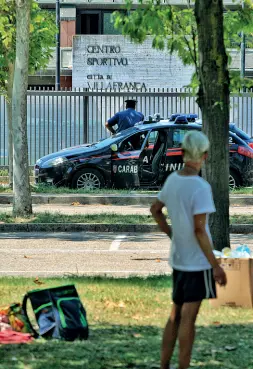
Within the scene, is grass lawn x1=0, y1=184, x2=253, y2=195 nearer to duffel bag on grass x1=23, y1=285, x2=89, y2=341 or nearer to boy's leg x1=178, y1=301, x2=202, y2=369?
duffel bag on grass x1=23, y1=285, x2=89, y2=341

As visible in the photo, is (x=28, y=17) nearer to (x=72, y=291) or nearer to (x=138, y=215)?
(x=138, y=215)

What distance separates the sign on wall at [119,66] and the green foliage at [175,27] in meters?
31.7

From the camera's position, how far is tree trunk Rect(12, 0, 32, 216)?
1919cm

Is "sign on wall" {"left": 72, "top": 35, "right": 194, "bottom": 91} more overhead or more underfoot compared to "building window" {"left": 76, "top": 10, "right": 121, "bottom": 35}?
more underfoot

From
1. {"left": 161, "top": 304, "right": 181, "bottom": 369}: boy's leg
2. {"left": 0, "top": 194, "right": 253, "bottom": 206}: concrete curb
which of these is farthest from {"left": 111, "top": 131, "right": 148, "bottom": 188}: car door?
{"left": 161, "top": 304, "right": 181, "bottom": 369}: boy's leg

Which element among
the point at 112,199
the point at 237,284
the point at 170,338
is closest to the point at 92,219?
the point at 112,199

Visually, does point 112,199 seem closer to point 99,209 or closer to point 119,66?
point 99,209

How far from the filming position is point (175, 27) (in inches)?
475

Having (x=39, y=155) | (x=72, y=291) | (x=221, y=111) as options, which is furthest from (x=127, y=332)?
(x=39, y=155)

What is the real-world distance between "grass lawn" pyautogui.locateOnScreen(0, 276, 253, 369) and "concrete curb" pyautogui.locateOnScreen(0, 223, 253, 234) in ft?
23.2

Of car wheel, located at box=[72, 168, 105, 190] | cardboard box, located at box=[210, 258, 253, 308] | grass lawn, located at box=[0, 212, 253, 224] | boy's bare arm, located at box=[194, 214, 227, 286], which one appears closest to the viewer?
boy's bare arm, located at box=[194, 214, 227, 286]

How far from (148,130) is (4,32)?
13.1 ft

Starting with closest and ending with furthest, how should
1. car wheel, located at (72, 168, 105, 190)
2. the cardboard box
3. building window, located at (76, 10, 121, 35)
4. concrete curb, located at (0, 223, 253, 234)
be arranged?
the cardboard box, concrete curb, located at (0, 223, 253, 234), car wheel, located at (72, 168, 105, 190), building window, located at (76, 10, 121, 35)

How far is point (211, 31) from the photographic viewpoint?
35.9 feet
